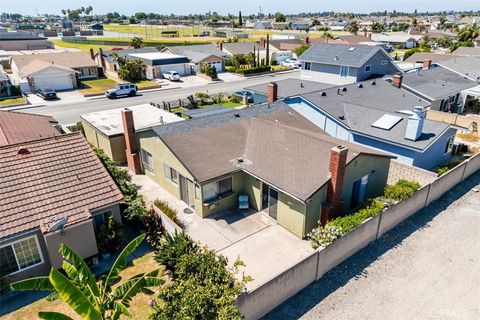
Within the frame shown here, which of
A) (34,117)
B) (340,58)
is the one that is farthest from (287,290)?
(340,58)

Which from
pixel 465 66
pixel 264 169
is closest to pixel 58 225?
pixel 264 169

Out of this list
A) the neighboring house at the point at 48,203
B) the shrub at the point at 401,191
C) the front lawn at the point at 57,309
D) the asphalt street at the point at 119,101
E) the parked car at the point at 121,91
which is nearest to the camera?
the front lawn at the point at 57,309

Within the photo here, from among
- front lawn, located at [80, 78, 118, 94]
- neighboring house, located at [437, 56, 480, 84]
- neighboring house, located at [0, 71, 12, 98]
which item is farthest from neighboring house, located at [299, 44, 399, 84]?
neighboring house, located at [0, 71, 12, 98]

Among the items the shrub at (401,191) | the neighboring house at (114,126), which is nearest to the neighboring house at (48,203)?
the neighboring house at (114,126)

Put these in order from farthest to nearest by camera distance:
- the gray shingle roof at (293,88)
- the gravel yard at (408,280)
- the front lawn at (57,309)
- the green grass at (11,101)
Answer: the green grass at (11,101), the gray shingle roof at (293,88), the gravel yard at (408,280), the front lawn at (57,309)

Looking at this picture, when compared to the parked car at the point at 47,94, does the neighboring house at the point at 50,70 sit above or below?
above

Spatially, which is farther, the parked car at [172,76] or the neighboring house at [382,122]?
the parked car at [172,76]

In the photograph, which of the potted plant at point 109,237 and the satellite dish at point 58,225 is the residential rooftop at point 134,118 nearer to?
the potted plant at point 109,237
